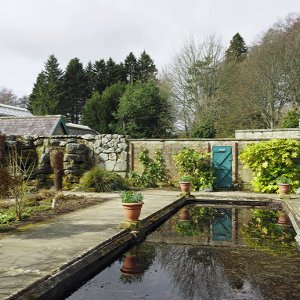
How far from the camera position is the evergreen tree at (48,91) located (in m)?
41.4

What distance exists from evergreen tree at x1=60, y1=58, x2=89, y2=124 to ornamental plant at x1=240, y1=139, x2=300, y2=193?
3427 cm

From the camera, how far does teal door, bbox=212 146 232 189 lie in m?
15.7

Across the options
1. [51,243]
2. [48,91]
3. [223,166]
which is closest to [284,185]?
[223,166]

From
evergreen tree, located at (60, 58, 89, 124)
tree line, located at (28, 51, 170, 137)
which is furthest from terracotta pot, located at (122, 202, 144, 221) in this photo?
evergreen tree, located at (60, 58, 89, 124)

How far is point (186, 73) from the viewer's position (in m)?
29.8

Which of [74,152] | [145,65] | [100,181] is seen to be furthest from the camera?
[145,65]

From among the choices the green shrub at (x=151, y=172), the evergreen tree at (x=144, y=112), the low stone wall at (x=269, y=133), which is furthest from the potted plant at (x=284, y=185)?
the evergreen tree at (x=144, y=112)

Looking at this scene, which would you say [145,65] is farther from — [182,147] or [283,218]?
[283,218]

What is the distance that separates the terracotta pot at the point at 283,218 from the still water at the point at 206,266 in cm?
38

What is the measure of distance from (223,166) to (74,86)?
1335 inches

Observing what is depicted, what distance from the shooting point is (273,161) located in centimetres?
1445

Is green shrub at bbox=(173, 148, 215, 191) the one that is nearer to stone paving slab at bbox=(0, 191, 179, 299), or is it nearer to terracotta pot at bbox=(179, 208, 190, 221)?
terracotta pot at bbox=(179, 208, 190, 221)

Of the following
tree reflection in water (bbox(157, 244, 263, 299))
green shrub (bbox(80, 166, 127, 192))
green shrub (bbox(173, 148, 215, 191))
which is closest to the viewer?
tree reflection in water (bbox(157, 244, 263, 299))

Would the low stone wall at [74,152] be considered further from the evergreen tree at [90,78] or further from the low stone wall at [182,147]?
the evergreen tree at [90,78]
